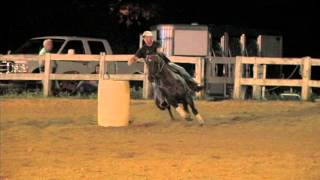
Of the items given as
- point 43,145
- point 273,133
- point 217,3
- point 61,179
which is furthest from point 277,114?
point 217,3

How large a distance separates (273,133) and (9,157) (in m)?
4.96

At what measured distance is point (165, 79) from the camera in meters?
15.1

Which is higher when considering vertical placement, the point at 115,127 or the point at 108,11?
the point at 108,11

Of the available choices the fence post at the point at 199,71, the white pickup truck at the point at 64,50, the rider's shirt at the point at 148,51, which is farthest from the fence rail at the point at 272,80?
the rider's shirt at the point at 148,51

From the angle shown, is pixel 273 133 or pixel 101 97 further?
pixel 101 97

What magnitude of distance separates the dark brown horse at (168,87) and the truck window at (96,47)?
901 centimetres

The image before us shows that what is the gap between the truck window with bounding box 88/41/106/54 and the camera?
24047 millimetres

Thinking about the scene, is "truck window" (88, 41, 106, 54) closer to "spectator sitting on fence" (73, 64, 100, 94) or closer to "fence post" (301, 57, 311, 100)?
"spectator sitting on fence" (73, 64, 100, 94)

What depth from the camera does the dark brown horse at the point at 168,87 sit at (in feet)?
48.9

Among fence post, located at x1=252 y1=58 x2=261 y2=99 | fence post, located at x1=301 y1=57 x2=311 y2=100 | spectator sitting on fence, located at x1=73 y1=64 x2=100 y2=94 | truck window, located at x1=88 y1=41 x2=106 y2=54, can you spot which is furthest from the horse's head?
truck window, located at x1=88 y1=41 x2=106 y2=54

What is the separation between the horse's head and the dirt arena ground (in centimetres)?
103

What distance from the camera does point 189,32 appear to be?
78.1 feet

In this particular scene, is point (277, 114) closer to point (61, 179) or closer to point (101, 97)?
point (101, 97)

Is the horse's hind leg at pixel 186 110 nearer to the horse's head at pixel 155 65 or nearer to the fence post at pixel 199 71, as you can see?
the horse's head at pixel 155 65
